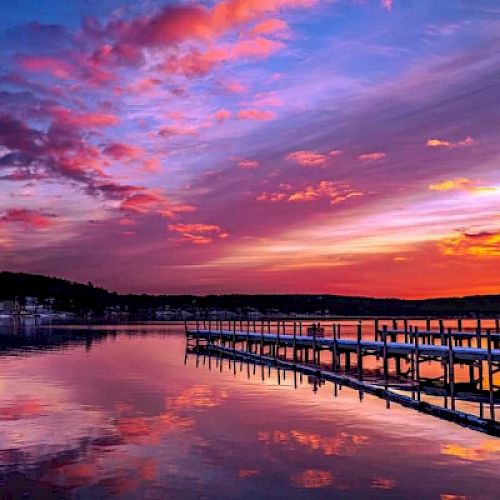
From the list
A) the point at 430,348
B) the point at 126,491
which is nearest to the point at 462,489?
the point at 126,491

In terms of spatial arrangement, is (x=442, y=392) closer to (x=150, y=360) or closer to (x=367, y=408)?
(x=367, y=408)

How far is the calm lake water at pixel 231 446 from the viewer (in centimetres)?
1582

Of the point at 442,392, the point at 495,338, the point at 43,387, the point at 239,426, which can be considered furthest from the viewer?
the point at 495,338

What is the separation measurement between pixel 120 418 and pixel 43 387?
39.8 ft

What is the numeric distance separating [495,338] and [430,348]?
471 inches

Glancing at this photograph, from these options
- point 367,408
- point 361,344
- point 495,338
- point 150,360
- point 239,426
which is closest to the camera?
point 239,426

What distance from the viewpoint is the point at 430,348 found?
121 ft

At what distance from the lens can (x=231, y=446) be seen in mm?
20562

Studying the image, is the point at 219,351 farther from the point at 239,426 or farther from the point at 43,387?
the point at 239,426

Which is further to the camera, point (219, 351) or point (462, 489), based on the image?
point (219, 351)

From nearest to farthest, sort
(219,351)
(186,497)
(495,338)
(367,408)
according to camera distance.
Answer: (186,497) → (367,408) → (495,338) → (219,351)

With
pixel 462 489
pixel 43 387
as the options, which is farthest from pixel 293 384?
pixel 462 489

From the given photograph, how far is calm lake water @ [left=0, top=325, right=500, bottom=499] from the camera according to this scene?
1582 centimetres

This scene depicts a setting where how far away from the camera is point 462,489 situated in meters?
15.6
